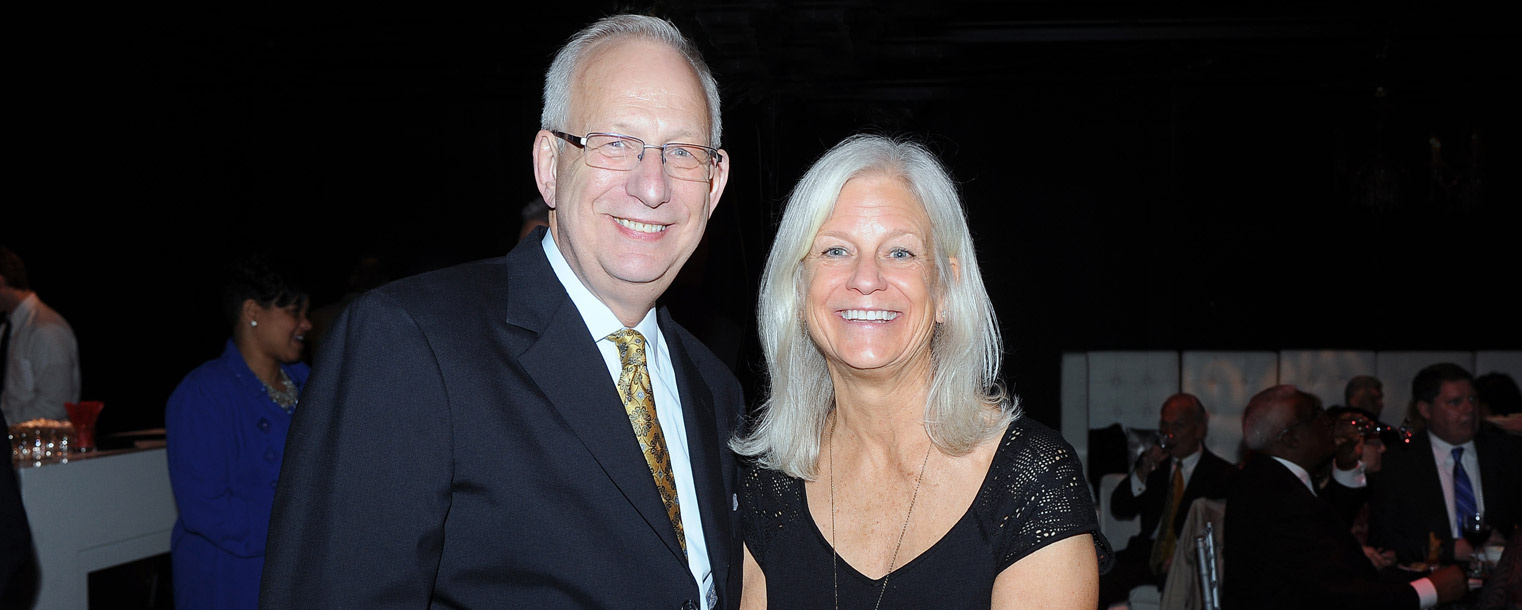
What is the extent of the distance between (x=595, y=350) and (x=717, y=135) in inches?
18.3

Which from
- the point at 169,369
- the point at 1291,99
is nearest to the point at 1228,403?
the point at 1291,99

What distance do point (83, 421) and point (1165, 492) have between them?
4782 millimetres

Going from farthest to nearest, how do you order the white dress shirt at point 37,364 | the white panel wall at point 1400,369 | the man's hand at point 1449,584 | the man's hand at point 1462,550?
the white panel wall at point 1400,369
the white dress shirt at point 37,364
the man's hand at point 1462,550
the man's hand at point 1449,584

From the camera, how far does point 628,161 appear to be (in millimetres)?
1605

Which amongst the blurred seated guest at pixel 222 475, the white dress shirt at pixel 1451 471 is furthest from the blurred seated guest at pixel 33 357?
the white dress shirt at pixel 1451 471

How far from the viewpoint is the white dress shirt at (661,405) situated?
163 cm

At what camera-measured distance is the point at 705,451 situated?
5.71 ft

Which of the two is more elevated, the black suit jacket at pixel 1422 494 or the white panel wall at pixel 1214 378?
the white panel wall at pixel 1214 378

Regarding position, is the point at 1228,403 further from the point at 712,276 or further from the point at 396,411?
→ the point at 396,411

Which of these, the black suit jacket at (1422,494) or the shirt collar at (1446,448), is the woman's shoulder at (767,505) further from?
the shirt collar at (1446,448)

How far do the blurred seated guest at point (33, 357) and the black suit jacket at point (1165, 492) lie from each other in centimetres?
560

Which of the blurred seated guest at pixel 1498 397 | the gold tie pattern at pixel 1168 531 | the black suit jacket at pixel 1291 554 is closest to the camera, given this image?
the black suit jacket at pixel 1291 554

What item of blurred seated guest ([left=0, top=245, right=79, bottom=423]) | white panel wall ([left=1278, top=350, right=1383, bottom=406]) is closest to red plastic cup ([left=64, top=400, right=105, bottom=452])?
blurred seated guest ([left=0, top=245, right=79, bottom=423])

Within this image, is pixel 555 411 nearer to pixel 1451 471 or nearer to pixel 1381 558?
pixel 1381 558
